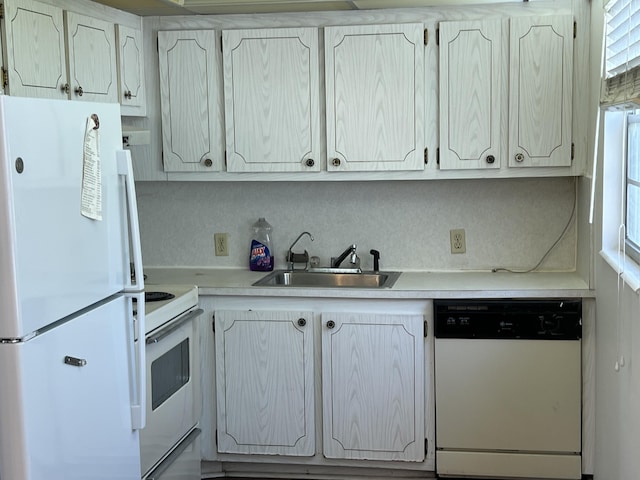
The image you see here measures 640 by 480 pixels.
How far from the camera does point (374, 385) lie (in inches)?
149

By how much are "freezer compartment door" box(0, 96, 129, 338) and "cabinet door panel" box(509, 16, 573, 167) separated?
72.2 inches

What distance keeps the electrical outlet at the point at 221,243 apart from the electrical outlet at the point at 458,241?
1109mm

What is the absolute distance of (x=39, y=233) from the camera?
7.11 feet

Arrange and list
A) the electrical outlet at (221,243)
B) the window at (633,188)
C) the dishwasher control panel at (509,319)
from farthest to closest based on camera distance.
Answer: the electrical outlet at (221,243), the dishwasher control panel at (509,319), the window at (633,188)

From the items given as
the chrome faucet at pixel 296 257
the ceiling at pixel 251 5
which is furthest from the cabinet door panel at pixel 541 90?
the chrome faucet at pixel 296 257

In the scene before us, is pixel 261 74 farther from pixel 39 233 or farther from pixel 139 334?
pixel 39 233

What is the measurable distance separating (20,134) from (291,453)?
2240 millimetres

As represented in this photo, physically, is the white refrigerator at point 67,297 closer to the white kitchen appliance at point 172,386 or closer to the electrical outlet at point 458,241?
the white kitchen appliance at point 172,386

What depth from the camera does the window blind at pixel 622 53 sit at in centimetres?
249

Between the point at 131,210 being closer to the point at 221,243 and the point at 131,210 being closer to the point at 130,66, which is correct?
the point at 130,66

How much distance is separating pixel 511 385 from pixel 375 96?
137 cm

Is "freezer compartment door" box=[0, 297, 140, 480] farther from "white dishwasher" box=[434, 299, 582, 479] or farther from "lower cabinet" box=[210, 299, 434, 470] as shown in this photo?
"white dishwasher" box=[434, 299, 582, 479]

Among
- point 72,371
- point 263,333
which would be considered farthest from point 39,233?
point 263,333

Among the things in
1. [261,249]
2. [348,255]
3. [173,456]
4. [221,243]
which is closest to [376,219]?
[348,255]
